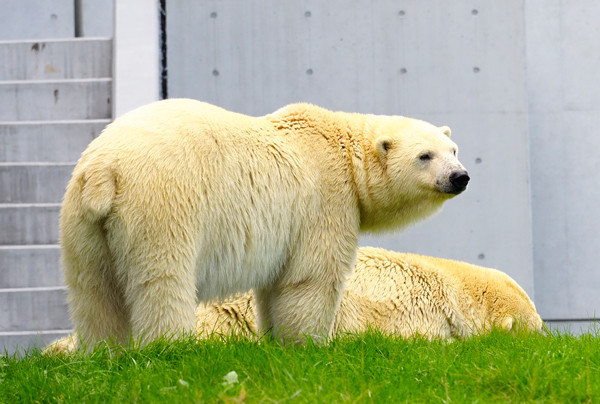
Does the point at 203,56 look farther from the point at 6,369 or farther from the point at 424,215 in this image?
the point at 6,369

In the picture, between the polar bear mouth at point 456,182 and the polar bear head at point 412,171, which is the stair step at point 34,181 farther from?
the polar bear mouth at point 456,182

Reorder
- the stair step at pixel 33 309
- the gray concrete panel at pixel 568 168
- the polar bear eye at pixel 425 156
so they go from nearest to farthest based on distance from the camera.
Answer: the polar bear eye at pixel 425 156
the stair step at pixel 33 309
the gray concrete panel at pixel 568 168

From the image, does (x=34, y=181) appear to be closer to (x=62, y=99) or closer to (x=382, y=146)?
(x=62, y=99)

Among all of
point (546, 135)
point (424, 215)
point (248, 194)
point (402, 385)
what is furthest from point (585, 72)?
point (402, 385)

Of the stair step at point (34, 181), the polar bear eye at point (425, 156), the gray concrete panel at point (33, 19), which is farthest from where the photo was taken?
the gray concrete panel at point (33, 19)

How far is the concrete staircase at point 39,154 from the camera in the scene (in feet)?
22.7

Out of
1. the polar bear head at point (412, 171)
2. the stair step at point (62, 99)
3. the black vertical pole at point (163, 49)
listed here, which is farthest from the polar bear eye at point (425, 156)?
the black vertical pole at point (163, 49)

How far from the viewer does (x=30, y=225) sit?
7238mm

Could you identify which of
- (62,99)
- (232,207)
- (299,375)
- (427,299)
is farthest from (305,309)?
(62,99)

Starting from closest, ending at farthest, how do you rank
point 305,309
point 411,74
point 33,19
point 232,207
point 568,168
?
point 232,207, point 305,309, point 411,74, point 568,168, point 33,19

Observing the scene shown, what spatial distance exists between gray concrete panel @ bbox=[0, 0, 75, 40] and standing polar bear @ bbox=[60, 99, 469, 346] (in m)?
6.45

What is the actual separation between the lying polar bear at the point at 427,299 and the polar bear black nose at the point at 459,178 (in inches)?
59.0

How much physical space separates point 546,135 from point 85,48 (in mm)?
5602

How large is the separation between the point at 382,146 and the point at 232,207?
120cm
